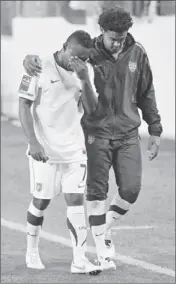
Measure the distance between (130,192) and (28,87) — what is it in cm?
131

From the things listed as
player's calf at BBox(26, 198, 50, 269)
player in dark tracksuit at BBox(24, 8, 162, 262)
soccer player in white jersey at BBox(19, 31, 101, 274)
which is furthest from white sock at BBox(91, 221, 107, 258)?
player's calf at BBox(26, 198, 50, 269)

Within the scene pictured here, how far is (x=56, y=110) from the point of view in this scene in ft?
24.6

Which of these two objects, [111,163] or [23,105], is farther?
[111,163]

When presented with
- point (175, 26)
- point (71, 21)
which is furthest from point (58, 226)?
point (71, 21)

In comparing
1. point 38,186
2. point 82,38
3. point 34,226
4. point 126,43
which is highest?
point 82,38

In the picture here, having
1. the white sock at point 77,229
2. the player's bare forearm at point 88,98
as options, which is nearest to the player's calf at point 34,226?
the white sock at point 77,229

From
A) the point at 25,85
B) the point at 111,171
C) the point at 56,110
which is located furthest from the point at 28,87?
the point at 111,171

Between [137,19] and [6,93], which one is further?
[6,93]

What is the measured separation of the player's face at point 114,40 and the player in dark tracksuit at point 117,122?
1.7 inches

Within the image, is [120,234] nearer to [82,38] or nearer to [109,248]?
[109,248]

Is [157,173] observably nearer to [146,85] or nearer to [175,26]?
[175,26]

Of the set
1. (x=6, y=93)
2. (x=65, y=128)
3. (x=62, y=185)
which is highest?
(x=65, y=128)

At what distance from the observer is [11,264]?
8.63 metres

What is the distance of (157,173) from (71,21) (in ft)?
20.6
